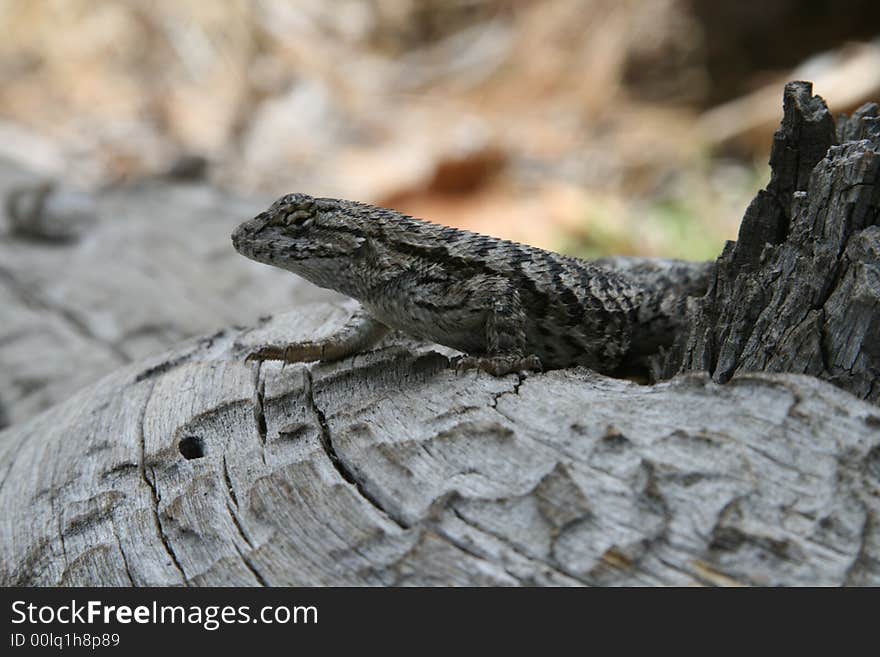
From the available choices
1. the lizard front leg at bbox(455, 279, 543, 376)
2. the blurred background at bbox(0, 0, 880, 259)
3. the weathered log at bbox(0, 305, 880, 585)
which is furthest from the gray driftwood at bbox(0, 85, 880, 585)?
the blurred background at bbox(0, 0, 880, 259)

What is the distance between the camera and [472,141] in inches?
512

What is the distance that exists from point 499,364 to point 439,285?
56 cm

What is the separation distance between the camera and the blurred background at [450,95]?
11.9 meters

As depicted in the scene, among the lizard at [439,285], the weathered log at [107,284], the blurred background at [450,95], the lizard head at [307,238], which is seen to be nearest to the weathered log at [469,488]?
the lizard at [439,285]

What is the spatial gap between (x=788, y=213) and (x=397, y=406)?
155 cm

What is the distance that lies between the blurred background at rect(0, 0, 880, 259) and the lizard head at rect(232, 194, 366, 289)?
22.9ft

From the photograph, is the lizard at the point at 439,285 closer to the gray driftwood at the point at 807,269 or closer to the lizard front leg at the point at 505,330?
the lizard front leg at the point at 505,330

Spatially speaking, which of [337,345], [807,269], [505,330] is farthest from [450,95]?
[807,269]

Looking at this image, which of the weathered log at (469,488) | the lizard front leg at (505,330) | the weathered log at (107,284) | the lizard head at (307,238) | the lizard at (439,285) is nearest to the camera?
the weathered log at (469,488)

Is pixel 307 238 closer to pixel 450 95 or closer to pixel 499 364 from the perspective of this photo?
pixel 499 364

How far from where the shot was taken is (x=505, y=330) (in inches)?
130

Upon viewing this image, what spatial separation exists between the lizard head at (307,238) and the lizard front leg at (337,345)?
0.20m

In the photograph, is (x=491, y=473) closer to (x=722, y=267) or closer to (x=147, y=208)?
(x=722, y=267)

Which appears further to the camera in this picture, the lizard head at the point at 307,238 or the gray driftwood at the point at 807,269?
the lizard head at the point at 307,238
